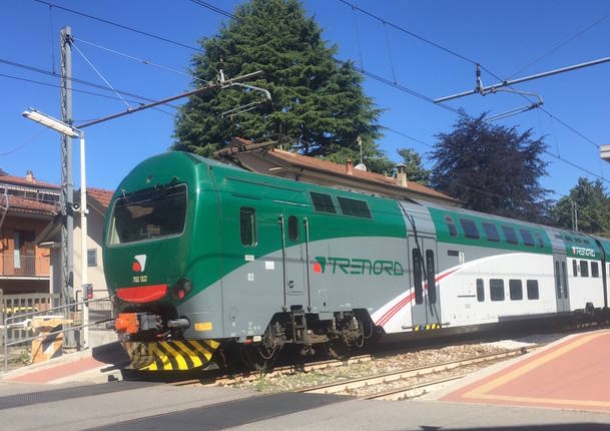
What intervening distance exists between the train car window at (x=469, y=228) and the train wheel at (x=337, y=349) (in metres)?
5.85

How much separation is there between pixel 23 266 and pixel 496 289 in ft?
75.4

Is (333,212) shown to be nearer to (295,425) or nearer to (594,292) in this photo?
(295,425)

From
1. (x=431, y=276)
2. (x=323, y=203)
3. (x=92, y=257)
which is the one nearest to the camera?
(x=323, y=203)

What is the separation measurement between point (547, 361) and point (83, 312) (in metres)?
10.6

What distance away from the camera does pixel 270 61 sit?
38188mm

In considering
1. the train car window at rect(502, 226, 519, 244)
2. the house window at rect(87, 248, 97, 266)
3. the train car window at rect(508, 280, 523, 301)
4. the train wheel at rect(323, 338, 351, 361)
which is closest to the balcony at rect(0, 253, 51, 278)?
the house window at rect(87, 248, 97, 266)

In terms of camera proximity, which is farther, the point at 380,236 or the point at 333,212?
the point at 380,236

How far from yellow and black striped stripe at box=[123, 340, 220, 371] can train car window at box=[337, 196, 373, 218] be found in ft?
14.8

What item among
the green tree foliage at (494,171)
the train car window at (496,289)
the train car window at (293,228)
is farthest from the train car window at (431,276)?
the green tree foliage at (494,171)

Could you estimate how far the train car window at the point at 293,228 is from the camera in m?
12.5

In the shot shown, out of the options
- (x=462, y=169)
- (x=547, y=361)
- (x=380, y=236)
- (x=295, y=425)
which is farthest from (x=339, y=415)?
(x=462, y=169)

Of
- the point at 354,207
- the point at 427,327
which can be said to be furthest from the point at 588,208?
the point at 354,207

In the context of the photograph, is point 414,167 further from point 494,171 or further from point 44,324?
point 44,324

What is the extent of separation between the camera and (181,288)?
427 inches
